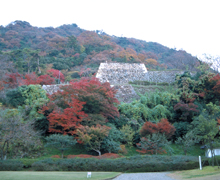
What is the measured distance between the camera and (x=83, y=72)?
40.6m

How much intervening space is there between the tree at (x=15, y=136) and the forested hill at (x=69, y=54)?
1889 cm

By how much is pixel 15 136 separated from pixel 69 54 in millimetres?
36785

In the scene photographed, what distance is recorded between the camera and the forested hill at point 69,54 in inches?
1646

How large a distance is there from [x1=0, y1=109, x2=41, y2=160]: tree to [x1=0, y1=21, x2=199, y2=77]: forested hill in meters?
18.9

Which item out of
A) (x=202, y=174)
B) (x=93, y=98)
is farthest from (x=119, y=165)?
(x=93, y=98)

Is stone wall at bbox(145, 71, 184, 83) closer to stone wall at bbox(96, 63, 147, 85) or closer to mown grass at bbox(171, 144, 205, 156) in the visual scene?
stone wall at bbox(96, 63, 147, 85)

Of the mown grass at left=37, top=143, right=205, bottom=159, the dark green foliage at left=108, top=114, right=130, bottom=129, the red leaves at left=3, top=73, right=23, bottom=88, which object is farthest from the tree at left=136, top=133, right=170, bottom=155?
the red leaves at left=3, top=73, right=23, bottom=88

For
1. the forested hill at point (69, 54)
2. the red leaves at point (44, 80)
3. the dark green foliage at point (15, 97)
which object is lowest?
the dark green foliage at point (15, 97)

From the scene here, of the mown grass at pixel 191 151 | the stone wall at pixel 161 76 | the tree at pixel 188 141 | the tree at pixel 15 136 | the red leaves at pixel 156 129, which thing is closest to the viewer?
the tree at pixel 15 136

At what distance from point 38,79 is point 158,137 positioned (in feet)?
69.5

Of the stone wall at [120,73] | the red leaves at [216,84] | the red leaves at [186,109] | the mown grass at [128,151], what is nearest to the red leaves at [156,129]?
the mown grass at [128,151]

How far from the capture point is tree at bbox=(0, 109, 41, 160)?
1612cm

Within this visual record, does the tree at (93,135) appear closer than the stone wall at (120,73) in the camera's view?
Yes

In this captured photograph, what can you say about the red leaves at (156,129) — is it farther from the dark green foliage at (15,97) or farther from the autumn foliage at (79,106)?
the dark green foliage at (15,97)
